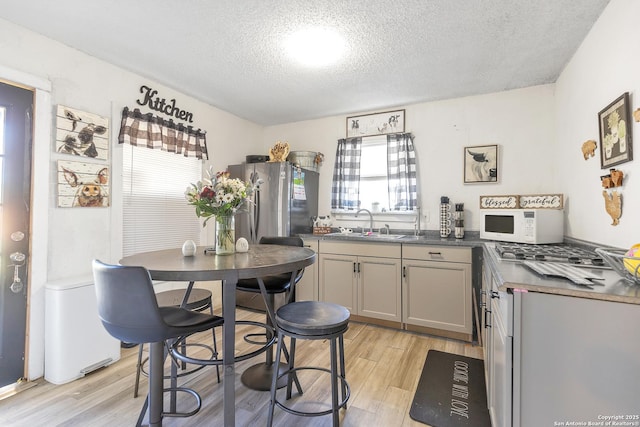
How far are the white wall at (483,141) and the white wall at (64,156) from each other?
2.90 m

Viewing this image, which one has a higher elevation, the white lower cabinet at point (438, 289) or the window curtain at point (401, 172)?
the window curtain at point (401, 172)

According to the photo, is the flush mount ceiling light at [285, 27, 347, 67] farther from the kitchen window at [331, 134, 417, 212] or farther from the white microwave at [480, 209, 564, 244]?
the white microwave at [480, 209, 564, 244]

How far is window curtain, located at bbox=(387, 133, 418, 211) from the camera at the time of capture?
11.6 feet

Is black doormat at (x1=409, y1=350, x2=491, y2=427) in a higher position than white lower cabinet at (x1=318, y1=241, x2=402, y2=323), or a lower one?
lower

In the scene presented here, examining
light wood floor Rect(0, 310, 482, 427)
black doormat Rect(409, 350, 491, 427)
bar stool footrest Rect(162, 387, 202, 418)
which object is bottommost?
light wood floor Rect(0, 310, 482, 427)

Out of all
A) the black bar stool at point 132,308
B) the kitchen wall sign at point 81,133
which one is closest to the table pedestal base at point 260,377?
the black bar stool at point 132,308

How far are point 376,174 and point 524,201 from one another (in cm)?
165

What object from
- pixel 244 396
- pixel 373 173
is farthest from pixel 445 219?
pixel 244 396

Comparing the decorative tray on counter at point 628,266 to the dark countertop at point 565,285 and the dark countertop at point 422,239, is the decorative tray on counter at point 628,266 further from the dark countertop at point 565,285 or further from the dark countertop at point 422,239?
the dark countertop at point 422,239

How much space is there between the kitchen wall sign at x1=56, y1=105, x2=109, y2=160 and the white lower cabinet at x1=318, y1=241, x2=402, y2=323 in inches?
89.8

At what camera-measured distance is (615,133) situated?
1.65 metres

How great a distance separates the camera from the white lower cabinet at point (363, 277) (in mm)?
3045

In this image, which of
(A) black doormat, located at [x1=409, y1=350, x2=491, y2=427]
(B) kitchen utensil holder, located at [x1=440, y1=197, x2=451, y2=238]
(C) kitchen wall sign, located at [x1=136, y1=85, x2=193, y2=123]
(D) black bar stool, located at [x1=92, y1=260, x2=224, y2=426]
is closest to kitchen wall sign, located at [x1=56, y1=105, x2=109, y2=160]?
(C) kitchen wall sign, located at [x1=136, y1=85, x2=193, y2=123]

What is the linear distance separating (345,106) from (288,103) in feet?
2.28
